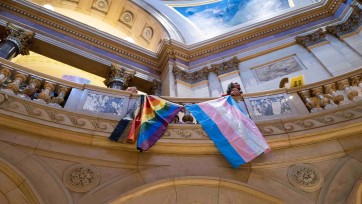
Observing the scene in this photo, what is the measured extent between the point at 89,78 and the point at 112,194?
15.5m

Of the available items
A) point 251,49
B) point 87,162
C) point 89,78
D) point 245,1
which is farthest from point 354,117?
point 89,78

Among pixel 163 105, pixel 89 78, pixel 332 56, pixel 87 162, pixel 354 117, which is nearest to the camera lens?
pixel 87 162

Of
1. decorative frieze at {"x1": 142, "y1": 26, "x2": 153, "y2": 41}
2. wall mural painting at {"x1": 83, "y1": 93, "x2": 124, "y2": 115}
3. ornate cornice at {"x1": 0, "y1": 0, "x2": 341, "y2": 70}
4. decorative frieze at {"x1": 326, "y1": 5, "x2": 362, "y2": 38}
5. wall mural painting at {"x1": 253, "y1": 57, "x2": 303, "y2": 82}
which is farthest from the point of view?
decorative frieze at {"x1": 142, "y1": 26, "x2": 153, "y2": 41}

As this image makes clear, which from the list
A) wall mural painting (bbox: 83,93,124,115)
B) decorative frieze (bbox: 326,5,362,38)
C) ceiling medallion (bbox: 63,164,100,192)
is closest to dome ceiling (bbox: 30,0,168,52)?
decorative frieze (bbox: 326,5,362,38)

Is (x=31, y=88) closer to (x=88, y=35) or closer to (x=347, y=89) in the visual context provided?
(x=347, y=89)

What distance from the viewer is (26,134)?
15.1 ft

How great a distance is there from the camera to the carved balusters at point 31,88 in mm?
5166

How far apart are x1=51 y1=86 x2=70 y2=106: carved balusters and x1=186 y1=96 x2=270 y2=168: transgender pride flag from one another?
7.47ft

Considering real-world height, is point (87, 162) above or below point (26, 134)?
below

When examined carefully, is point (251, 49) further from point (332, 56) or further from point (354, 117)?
point (354, 117)

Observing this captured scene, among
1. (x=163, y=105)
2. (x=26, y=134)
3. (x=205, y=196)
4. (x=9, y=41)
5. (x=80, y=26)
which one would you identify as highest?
(x=80, y=26)

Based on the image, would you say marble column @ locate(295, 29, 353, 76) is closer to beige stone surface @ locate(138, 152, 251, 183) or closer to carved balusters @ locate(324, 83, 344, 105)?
carved balusters @ locate(324, 83, 344, 105)

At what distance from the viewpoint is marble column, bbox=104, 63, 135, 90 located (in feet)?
37.1

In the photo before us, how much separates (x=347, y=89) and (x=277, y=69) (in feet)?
17.2
